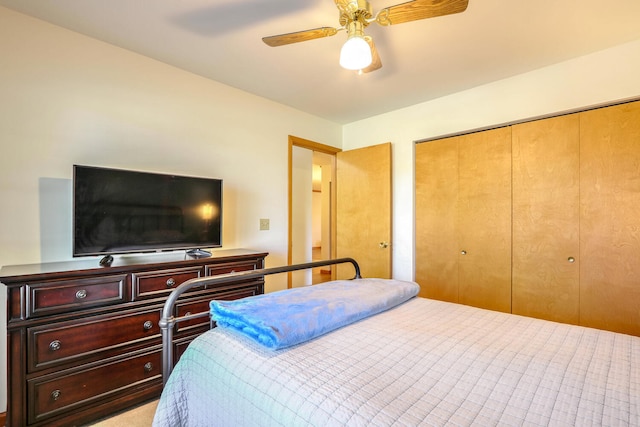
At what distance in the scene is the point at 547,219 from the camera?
7.79 feet

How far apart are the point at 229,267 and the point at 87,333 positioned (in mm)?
897

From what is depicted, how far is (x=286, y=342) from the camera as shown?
1.08 metres

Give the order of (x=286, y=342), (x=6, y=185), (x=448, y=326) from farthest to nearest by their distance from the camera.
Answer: (x=6, y=185), (x=448, y=326), (x=286, y=342)

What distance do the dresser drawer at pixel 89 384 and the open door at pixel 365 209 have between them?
230 centimetres

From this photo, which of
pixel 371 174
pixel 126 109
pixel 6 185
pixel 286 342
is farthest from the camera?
pixel 371 174

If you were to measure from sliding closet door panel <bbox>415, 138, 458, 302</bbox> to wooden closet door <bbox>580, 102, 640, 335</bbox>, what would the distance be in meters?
0.97

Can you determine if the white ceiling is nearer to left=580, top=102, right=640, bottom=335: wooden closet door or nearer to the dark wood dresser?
left=580, top=102, right=640, bottom=335: wooden closet door

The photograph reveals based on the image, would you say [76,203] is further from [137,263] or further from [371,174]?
[371,174]

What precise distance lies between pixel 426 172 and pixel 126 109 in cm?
281

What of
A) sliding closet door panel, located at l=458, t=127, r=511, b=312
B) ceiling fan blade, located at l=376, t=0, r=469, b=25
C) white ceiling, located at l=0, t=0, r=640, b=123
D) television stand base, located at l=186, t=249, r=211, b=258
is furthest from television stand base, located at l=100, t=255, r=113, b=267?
sliding closet door panel, located at l=458, t=127, r=511, b=312

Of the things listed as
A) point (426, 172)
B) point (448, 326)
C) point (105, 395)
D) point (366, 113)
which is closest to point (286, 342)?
point (448, 326)

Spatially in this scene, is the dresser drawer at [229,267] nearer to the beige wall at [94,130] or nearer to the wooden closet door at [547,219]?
the beige wall at [94,130]

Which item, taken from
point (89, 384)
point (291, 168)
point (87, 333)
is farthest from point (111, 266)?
point (291, 168)

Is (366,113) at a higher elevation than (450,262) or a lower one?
higher
